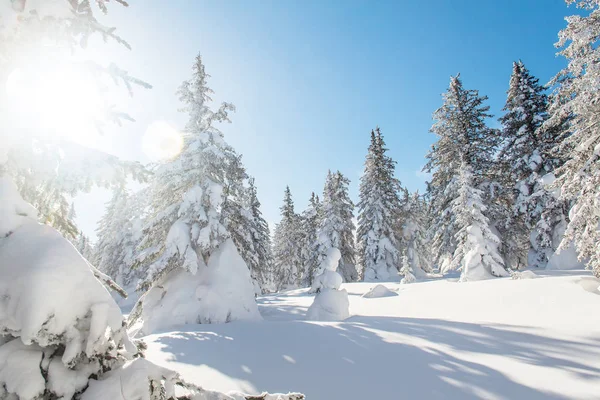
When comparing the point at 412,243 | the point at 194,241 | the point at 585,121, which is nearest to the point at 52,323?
the point at 194,241

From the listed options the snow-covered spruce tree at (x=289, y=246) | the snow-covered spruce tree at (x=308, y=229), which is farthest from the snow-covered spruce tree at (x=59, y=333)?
the snow-covered spruce tree at (x=289, y=246)

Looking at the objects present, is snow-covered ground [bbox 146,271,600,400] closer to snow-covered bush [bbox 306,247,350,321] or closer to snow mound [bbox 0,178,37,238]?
snow mound [bbox 0,178,37,238]

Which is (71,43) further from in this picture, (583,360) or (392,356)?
(583,360)

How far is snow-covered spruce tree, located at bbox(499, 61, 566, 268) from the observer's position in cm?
1783

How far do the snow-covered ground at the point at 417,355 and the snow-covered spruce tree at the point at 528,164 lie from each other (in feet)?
34.0

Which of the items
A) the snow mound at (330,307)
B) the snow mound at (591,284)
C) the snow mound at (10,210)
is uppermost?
the snow mound at (10,210)

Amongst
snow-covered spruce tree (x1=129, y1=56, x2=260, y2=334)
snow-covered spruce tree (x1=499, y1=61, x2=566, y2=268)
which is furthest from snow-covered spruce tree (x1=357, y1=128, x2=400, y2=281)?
snow-covered spruce tree (x1=129, y1=56, x2=260, y2=334)

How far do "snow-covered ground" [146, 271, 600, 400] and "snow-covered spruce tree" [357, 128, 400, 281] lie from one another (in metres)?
18.2

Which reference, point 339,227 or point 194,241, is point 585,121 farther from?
point 339,227

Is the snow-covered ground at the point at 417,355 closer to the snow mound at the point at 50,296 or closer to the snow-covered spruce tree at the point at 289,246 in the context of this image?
the snow mound at the point at 50,296

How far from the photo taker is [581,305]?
761cm

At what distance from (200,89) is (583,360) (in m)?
14.8

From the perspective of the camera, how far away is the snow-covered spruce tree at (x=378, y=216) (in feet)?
89.5

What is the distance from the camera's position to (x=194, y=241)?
1209 cm
